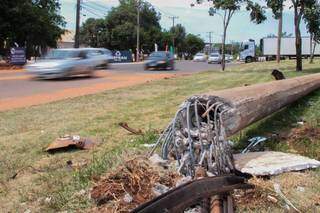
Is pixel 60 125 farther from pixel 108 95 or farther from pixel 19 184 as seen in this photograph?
pixel 108 95

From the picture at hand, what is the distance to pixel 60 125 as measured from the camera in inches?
381

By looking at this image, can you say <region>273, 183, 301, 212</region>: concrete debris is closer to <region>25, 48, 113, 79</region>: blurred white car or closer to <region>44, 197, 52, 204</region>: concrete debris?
<region>44, 197, 52, 204</region>: concrete debris

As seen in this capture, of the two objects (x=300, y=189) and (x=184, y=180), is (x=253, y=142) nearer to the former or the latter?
(x=300, y=189)

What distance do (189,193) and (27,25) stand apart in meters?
49.8

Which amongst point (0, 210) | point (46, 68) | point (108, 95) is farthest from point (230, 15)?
point (0, 210)

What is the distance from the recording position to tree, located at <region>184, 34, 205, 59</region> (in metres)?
123

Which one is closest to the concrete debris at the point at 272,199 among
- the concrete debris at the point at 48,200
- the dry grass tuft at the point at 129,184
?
the dry grass tuft at the point at 129,184

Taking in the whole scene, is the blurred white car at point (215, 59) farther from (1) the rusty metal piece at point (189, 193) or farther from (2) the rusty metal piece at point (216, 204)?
(2) the rusty metal piece at point (216, 204)

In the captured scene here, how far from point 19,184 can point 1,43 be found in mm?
48518

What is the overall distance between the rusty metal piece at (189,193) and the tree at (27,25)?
47536 millimetres

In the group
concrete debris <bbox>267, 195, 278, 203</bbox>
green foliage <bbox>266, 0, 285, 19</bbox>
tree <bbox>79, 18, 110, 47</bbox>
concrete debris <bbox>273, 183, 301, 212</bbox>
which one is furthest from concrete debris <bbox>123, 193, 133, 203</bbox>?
tree <bbox>79, 18, 110, 47</bbox>

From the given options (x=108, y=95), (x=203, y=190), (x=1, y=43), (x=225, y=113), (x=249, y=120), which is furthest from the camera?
(x=1, y=43)

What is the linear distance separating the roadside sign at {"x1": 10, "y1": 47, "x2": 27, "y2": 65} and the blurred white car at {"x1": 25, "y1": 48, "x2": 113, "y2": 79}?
1668cm

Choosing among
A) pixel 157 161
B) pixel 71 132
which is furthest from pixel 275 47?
pixel 157 161
